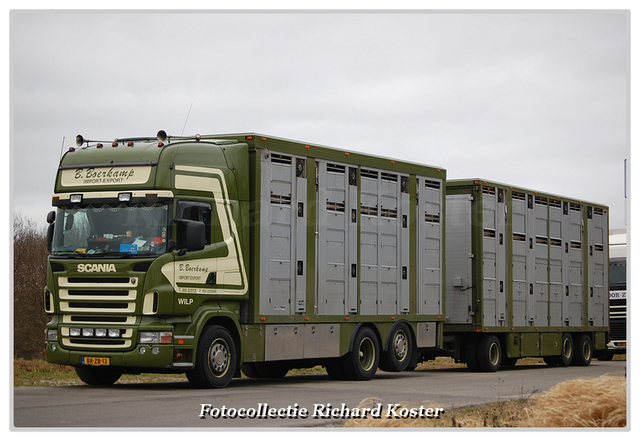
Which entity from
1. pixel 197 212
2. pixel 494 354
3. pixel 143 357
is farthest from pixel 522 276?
pixel 143 357

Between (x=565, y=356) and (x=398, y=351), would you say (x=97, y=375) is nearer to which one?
(x=398, y=351)

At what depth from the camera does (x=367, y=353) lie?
1912cm

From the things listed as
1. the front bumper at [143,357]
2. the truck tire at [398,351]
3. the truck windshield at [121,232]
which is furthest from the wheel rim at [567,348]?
the truck windshield at [121,232]

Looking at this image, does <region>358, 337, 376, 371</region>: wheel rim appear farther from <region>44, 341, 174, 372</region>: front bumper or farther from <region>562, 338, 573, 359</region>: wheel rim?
<region>562, 338, 573, 359</region>: wheel rim

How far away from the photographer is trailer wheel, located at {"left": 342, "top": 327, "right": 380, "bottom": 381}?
18469 millimetres

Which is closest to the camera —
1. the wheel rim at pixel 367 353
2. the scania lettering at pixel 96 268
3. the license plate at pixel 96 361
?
the scania lettering at pixel 96 268

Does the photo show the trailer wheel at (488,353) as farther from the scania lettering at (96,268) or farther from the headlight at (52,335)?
the headlight at (52,335)

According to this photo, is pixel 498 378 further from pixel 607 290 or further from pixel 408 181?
pixel 607 290

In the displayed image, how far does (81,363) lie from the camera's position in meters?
14.4

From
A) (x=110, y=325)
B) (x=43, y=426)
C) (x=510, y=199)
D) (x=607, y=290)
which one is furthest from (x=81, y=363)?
(x=607, y=290)

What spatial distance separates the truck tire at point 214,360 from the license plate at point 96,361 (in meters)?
1.32

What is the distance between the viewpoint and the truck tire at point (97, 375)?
15.5m

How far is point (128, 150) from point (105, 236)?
1.53 metres

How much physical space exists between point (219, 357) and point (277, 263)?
2.34 metres
